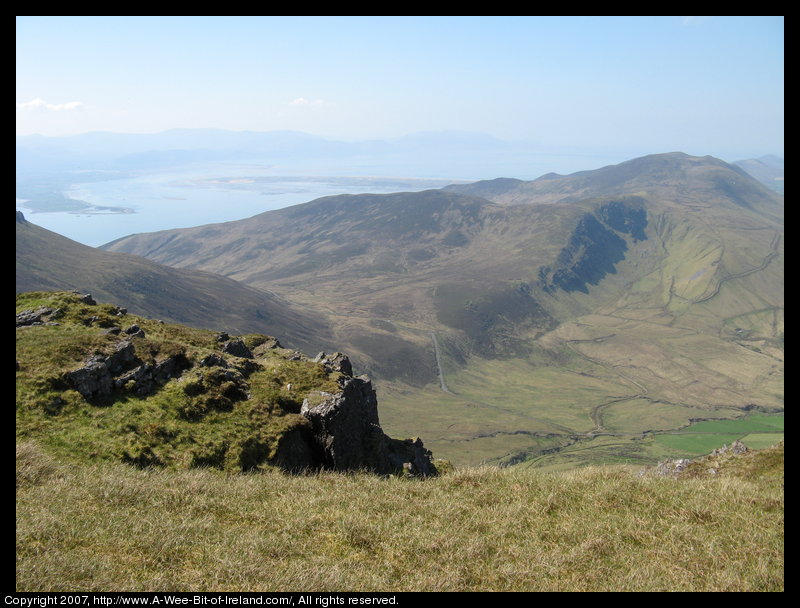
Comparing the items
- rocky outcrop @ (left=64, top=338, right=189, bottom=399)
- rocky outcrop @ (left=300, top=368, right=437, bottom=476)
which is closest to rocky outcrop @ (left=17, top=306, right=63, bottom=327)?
rocky outcrop @ (left=64, top=338, right=189, bottom=399)

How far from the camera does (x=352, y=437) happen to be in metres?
24.9

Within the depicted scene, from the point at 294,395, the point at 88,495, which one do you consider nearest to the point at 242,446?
the point at 294,395

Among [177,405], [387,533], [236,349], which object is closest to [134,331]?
[236,349]

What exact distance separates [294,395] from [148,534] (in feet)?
48.1

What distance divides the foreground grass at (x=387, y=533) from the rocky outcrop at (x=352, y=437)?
728 cm

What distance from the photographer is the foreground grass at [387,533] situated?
916cm

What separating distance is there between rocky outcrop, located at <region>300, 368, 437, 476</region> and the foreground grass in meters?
7.28

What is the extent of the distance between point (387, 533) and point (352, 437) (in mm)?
13598

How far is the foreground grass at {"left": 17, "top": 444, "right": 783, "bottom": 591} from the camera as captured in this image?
9.16 m

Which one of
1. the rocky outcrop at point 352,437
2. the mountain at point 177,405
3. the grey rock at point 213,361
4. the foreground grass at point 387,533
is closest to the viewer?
the foreground grass at point 387,533

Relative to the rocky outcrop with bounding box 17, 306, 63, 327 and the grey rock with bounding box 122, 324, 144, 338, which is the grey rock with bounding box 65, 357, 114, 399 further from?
the rocky outcrop with bounding box 17, 306, 63, 327

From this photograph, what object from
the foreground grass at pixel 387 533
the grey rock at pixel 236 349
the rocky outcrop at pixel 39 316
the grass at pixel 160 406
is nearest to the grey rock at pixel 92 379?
the grass at pixel 160 406

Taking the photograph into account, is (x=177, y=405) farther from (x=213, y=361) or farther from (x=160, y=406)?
(x=213, y=361)

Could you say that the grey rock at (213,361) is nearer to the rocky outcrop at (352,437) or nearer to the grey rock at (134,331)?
→ the grey rock at (134,331)
